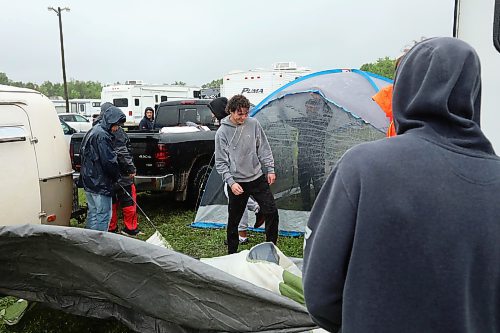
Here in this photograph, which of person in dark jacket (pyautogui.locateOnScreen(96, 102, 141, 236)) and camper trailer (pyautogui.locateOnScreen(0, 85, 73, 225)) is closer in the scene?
camper trailer (pyautogui.locateOnScreen(0, 85, 73, 225))

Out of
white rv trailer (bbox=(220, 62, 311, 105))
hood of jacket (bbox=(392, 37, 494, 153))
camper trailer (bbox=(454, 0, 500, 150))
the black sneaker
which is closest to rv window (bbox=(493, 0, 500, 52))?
camper trailer (bbox=(454, 0, 500, 150))

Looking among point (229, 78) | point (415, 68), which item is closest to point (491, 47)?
point (415, 68)

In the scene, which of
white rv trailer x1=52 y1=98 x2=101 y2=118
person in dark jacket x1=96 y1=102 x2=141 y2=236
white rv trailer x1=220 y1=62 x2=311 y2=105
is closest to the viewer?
person in dark jacket x1=96 y1=102 x2=141 y2=236

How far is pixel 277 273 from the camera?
318cm

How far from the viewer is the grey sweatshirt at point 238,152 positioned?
5066 millimetres

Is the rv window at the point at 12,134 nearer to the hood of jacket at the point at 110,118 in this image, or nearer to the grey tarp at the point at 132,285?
the hood of jacket at the point at 110,118

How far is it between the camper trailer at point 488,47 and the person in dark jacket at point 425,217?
5.31 ft

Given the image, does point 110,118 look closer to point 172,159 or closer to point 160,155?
point 160,155

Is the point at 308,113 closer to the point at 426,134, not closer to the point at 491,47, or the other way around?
the point at 491,47

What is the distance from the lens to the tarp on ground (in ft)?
19.5

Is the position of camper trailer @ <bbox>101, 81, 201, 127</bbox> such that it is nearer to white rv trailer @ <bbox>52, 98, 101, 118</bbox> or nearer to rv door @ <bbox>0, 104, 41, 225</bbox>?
white rv trailer @ <bbox>52, 98, 101, 118</bbox>

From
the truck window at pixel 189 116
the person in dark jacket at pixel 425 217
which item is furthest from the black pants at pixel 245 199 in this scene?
the truck window at pixel 189 116

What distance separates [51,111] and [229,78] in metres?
17.9

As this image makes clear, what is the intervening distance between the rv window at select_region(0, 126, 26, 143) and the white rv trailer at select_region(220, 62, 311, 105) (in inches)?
637
